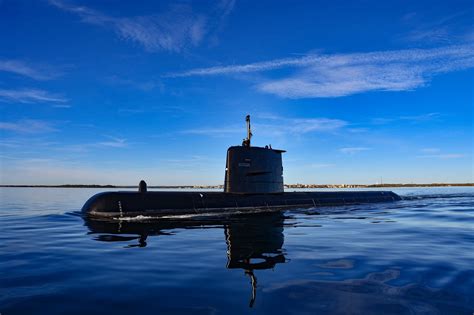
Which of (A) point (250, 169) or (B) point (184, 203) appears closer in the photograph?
(B) point (184, 203)

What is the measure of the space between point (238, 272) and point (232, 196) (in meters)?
15.0

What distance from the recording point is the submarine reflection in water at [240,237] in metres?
8.52

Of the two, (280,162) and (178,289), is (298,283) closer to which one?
(178,289)

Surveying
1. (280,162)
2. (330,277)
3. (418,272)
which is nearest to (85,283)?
(330,277)

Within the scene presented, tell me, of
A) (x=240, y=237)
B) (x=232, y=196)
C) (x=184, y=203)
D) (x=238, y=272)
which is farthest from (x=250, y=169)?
(x=238, y=272)

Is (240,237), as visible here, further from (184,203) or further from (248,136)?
(248,136)

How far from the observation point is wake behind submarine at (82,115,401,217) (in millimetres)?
19484

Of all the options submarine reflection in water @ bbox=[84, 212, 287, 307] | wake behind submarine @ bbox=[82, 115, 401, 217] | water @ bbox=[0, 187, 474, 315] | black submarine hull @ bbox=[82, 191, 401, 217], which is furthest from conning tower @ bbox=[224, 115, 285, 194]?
water @ bbox=[0, 187, 474, 315]

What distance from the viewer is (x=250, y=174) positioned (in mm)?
22703

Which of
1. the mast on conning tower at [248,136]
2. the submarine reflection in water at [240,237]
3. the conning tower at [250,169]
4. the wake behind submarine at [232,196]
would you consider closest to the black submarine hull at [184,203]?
the wake behind submarine at [232,196]

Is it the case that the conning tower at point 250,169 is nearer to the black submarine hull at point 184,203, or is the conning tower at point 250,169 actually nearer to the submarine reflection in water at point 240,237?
the black submarine hull at point 184,203

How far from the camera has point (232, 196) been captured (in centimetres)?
2267

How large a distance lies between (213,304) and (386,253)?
19.6ft

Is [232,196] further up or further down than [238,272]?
further up
